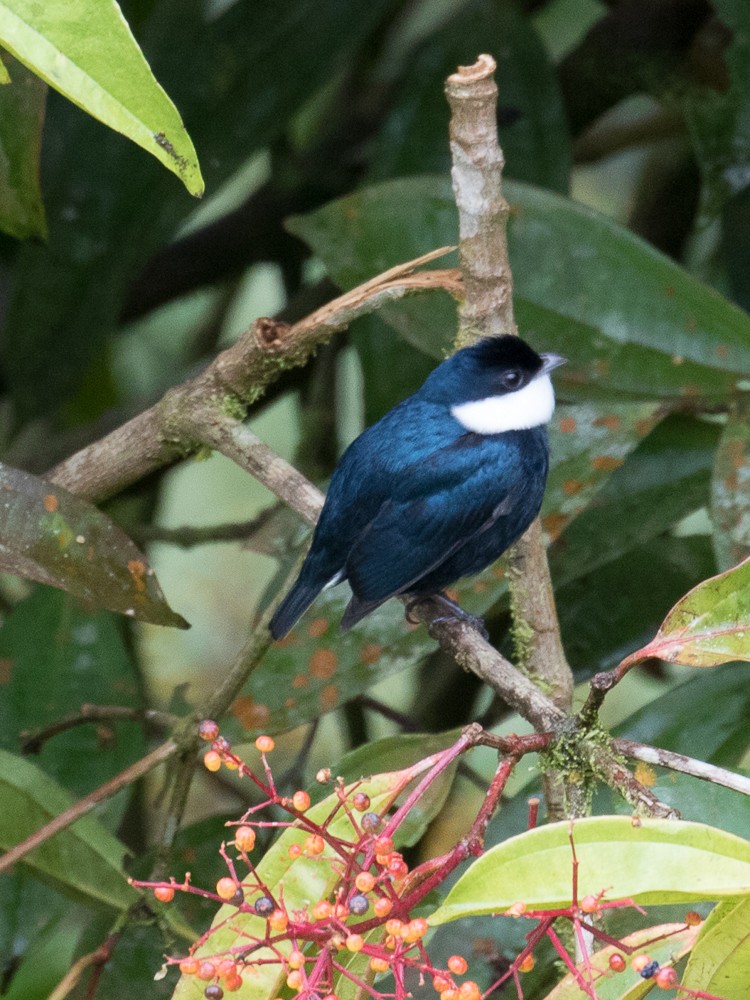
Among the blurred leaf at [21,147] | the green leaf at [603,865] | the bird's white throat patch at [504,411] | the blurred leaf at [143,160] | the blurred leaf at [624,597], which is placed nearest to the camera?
the green leaf at [603,865]

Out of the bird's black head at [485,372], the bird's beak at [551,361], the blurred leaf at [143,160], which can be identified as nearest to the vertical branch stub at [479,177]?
the bird's black head at [485,372]

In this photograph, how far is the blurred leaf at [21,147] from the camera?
73.3 inches

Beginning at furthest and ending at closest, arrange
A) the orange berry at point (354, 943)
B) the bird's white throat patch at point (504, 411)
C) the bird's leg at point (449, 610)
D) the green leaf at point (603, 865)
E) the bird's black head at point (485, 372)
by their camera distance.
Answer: the bird's white throat patch at point (504, 411)
the bird's black head at point (485, 372)
the bird's leg at point (449, 610)
the orange berry at point (354, 943)
the green leaf at point (603, 865)

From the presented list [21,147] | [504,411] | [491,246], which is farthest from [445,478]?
[21,147]

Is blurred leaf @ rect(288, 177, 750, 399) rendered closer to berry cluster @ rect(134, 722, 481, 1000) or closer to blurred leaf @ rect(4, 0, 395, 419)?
blurred leaf @ rect(4, 0, 395, 419)

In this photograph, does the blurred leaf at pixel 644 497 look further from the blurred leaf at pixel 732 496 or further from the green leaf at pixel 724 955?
the green leaf at pixel 724 955

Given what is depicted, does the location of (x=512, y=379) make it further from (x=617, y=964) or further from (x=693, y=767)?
(x=617, y=964)

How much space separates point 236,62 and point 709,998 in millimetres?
2230

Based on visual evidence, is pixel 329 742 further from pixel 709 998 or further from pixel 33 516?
pixel 709 998

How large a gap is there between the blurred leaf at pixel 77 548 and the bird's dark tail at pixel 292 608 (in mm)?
207

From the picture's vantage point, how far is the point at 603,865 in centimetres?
104

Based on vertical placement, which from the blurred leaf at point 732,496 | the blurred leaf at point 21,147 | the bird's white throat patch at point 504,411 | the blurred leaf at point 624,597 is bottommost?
the blurred leaf at point 624,597

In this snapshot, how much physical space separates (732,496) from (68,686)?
3.86ft

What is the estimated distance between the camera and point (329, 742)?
4.23 meters
